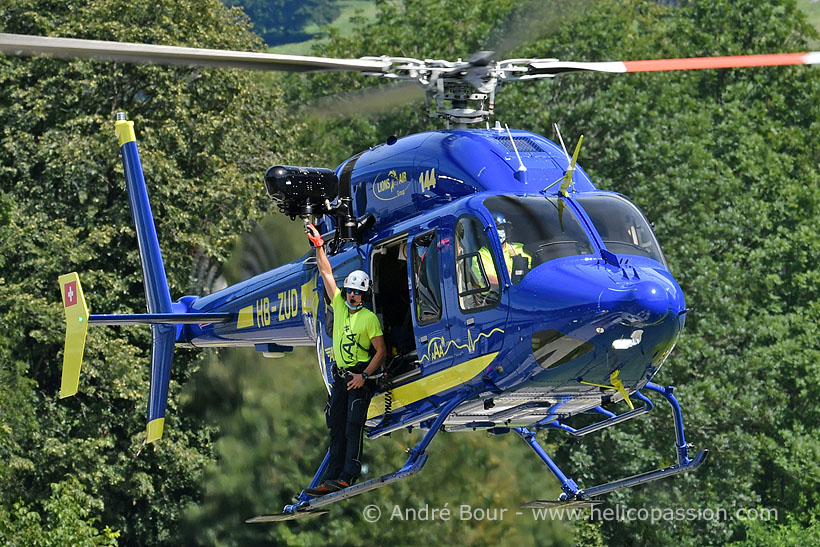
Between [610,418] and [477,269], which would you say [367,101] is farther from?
[610,418]

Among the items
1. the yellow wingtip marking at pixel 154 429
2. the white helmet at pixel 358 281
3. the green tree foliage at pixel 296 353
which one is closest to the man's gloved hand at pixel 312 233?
the white helmet at pixel 358 281

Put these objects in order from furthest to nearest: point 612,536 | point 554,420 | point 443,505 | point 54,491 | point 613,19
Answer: point 613,19, point 612,536, point 54,491, point 443,505, point 554,420

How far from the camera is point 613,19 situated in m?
37.3

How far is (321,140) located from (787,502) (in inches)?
Answer: 543

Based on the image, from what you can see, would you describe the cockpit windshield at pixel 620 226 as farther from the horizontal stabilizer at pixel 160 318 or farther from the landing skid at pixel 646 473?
the horizontal stabilizer at pixel 160 318

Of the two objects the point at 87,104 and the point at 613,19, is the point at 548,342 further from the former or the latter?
the point at 613,19

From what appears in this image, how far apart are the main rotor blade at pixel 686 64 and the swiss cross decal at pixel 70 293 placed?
472cm

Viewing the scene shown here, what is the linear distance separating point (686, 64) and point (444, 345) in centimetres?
308

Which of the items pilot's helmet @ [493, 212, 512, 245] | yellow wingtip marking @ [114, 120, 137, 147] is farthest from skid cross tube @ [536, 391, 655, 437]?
yellow wingtip marking @ [114, 120, 137, 147]

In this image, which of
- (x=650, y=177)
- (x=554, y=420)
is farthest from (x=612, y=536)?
(x=554, y=420)

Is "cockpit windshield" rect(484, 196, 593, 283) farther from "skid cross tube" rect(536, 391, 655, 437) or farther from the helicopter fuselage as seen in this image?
"skid cross tube" rect(536, 391, 655, 437)

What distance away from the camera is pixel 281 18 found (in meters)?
109

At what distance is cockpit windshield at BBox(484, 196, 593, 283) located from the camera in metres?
11.4

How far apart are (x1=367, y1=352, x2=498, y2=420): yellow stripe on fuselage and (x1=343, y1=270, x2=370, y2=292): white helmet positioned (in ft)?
3.03
